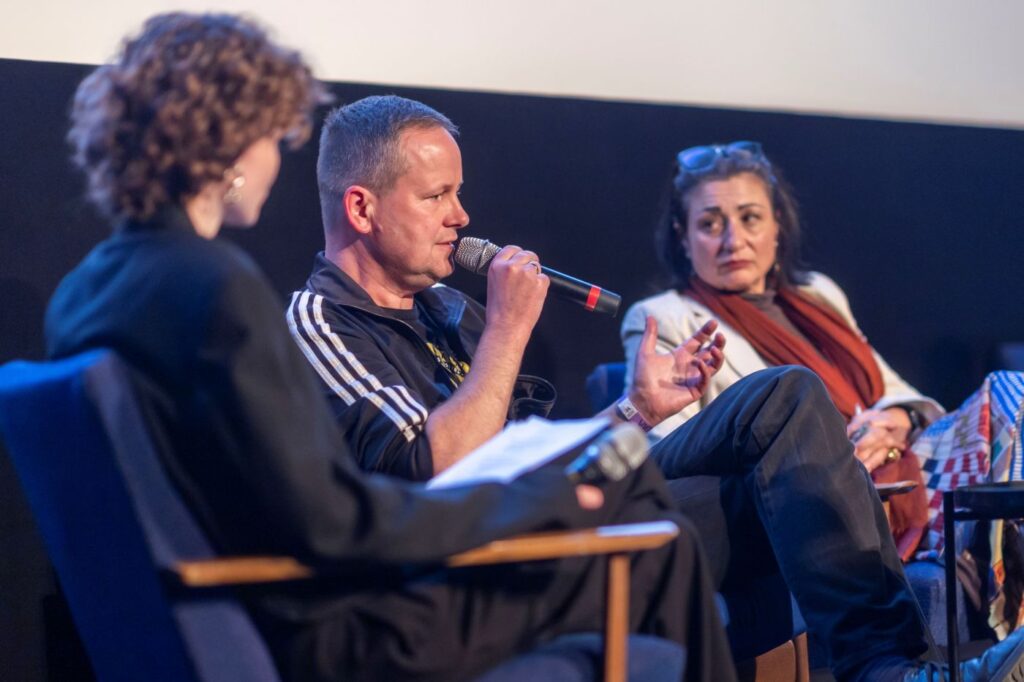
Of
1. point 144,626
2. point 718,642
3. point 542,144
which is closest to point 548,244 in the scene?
point 542,144

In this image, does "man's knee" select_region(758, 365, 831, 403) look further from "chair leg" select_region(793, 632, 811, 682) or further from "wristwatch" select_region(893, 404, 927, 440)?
"wristwatch" select_region(893, 404, 927, 440)

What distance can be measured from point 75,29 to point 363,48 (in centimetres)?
63

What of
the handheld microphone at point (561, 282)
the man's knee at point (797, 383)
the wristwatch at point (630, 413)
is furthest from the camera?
the wristwatch at point (630, 413)

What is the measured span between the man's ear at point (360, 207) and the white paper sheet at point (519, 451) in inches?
32.4

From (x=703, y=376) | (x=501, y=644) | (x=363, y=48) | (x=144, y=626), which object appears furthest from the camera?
(x=363, y=48)

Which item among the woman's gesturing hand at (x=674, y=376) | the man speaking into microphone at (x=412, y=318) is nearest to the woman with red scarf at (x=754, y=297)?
Answer: the woman's gesturing hand at (x=674, y=376)

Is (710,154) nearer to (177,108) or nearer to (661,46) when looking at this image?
(661,46)

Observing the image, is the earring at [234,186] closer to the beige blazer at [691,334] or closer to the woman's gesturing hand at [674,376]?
the woman's gesturing hand at [674,376]

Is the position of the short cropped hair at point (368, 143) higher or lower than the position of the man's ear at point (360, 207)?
higher

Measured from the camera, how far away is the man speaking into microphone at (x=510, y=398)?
74.1 inches

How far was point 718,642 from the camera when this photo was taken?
149 centimetres

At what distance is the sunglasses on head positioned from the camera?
116 inches

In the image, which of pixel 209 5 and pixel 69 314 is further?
pixel 209 5

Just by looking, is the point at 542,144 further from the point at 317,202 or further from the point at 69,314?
the point at 69,314
